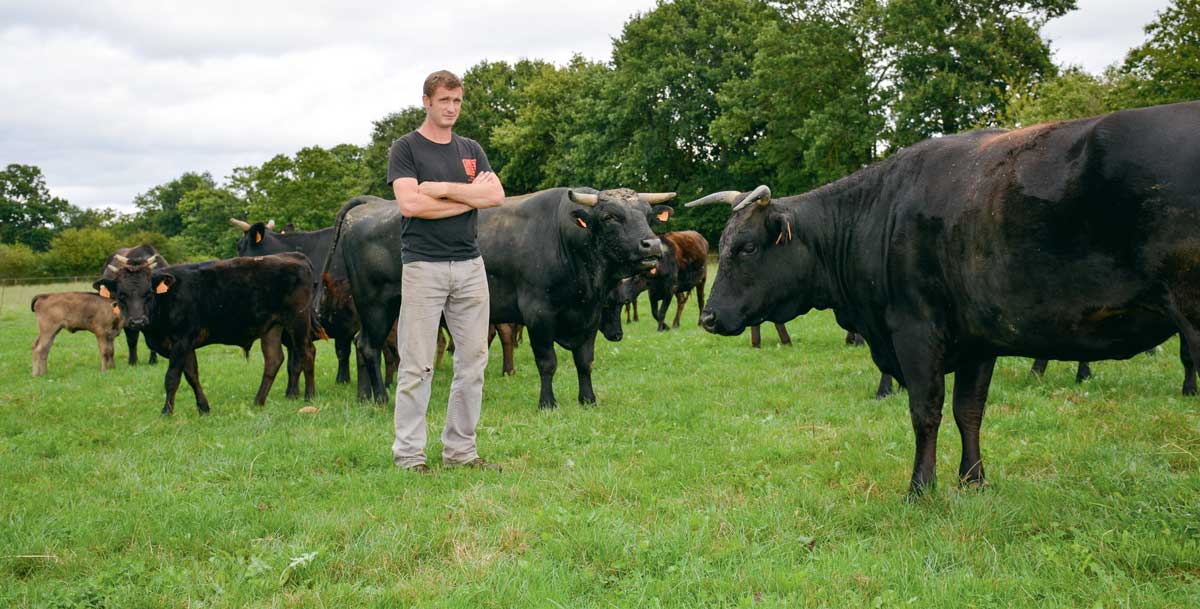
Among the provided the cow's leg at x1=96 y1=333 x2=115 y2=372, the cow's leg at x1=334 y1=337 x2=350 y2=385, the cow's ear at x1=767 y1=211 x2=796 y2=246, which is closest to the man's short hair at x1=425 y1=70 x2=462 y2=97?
the cow's ear at x1=767 y1=211 x2=796 y2=246

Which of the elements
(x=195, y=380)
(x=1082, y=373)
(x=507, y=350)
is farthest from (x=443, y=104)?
(x=1082, y=373)

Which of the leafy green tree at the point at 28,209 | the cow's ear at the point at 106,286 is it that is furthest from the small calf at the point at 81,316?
the leafy green tree at the point at 28,209

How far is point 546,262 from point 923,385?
4.68 metres

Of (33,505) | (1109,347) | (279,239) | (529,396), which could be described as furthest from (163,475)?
(279,239)

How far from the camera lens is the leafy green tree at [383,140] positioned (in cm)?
6222

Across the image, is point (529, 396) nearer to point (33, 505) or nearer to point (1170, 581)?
point (33, 505)

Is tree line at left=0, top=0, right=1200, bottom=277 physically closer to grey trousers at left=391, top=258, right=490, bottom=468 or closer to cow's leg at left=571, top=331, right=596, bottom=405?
cow's leg at left=571, top=331, right=596, bottom=405

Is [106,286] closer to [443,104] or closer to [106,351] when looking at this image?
[106,351]

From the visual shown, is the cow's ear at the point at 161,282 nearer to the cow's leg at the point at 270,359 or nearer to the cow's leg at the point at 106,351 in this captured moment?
the cow's leg at the point at 270,359

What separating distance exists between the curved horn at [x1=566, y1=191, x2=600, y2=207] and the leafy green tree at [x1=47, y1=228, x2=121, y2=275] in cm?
5301

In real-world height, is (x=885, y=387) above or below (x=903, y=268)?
below

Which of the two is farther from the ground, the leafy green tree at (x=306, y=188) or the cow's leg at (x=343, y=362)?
the leafy green tree at (x=306, y=188)

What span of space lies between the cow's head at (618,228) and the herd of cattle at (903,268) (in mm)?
22

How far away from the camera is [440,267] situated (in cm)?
593
